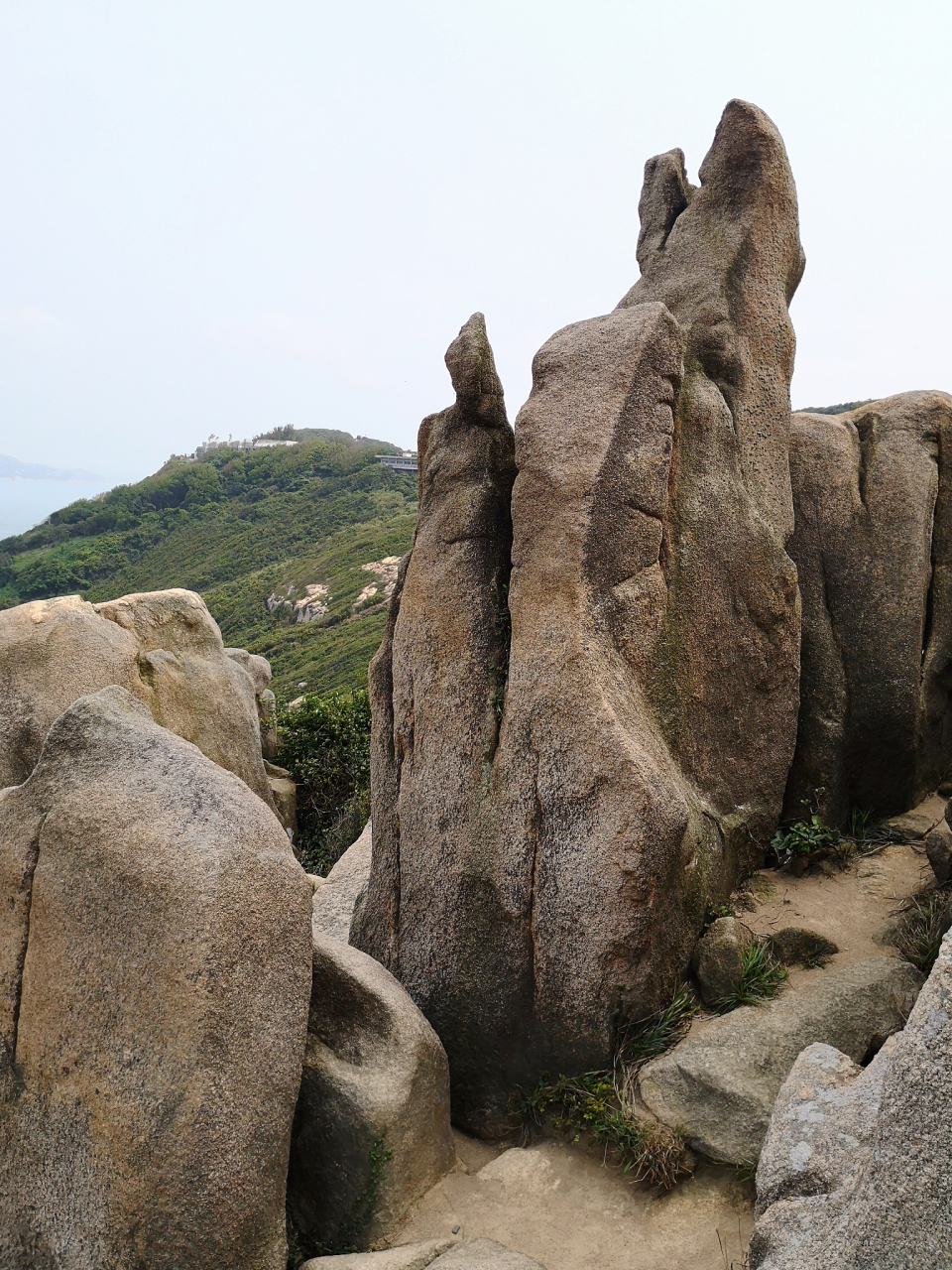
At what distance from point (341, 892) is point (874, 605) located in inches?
218

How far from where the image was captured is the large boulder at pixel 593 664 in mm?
6062

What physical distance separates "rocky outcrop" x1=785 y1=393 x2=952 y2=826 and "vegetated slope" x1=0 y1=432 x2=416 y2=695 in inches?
1021

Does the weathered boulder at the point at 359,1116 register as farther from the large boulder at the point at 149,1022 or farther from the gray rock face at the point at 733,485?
the gray rock face at the point at 733,485

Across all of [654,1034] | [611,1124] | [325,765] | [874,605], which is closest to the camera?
[611,1124]

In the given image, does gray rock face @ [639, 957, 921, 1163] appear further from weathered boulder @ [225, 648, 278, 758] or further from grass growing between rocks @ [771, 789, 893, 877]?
weathered boulder @ [225, 648, 278, 758]

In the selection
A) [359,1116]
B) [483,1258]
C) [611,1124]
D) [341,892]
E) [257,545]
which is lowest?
[257,545]

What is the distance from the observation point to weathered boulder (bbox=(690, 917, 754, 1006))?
631 centimetres

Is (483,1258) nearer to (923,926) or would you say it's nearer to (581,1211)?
(581,1211)

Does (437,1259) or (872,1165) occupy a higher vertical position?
(872,1165)

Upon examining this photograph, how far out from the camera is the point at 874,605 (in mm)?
8008

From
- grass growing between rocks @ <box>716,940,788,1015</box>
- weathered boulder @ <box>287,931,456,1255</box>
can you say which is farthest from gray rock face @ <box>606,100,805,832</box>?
weathered boulder @ <box>287,931,456,1255</box>

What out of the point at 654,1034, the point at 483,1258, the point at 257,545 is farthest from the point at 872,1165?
the point at 257,545

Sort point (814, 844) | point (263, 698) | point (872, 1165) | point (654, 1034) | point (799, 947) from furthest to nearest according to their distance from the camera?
point (263, 698) → point (814, 844) → point (799, 947) → point (654, 1034) → point (872, 1165)

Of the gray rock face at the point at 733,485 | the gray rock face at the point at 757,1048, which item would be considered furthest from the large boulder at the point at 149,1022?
the gray rock face at the point at 733,485
